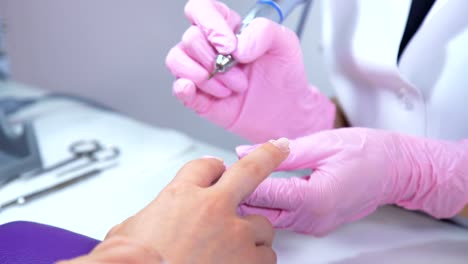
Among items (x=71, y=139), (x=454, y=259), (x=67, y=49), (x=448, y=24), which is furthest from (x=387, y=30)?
(x=67, y=49)

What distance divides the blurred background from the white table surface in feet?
0.66

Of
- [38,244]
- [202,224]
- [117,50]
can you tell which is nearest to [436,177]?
[202,224]

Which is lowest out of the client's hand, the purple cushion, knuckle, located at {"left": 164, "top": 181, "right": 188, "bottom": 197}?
the purple cushion

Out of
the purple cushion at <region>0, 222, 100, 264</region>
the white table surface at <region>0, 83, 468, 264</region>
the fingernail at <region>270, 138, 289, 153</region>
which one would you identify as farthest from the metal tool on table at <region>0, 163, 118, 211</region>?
the fingernail at <region>270, 138, 289, 153</region>

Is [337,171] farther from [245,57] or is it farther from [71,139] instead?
→ [71,139]

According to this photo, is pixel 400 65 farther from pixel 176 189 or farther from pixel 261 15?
pixel 176 189

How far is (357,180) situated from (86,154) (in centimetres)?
52

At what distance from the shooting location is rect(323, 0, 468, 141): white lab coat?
0.64 meters

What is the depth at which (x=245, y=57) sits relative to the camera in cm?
62

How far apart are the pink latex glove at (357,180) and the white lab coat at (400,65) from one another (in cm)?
7

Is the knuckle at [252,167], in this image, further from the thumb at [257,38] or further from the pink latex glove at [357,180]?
the thumb at [257,38]

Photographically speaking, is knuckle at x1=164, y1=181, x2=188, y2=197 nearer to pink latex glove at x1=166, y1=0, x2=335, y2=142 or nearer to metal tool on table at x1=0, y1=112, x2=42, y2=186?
pink latex glove at x1=166, y1=0, x2=335, y2=142

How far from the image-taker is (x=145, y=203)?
0.71 meters

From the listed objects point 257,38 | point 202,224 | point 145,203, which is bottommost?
point 145,203
